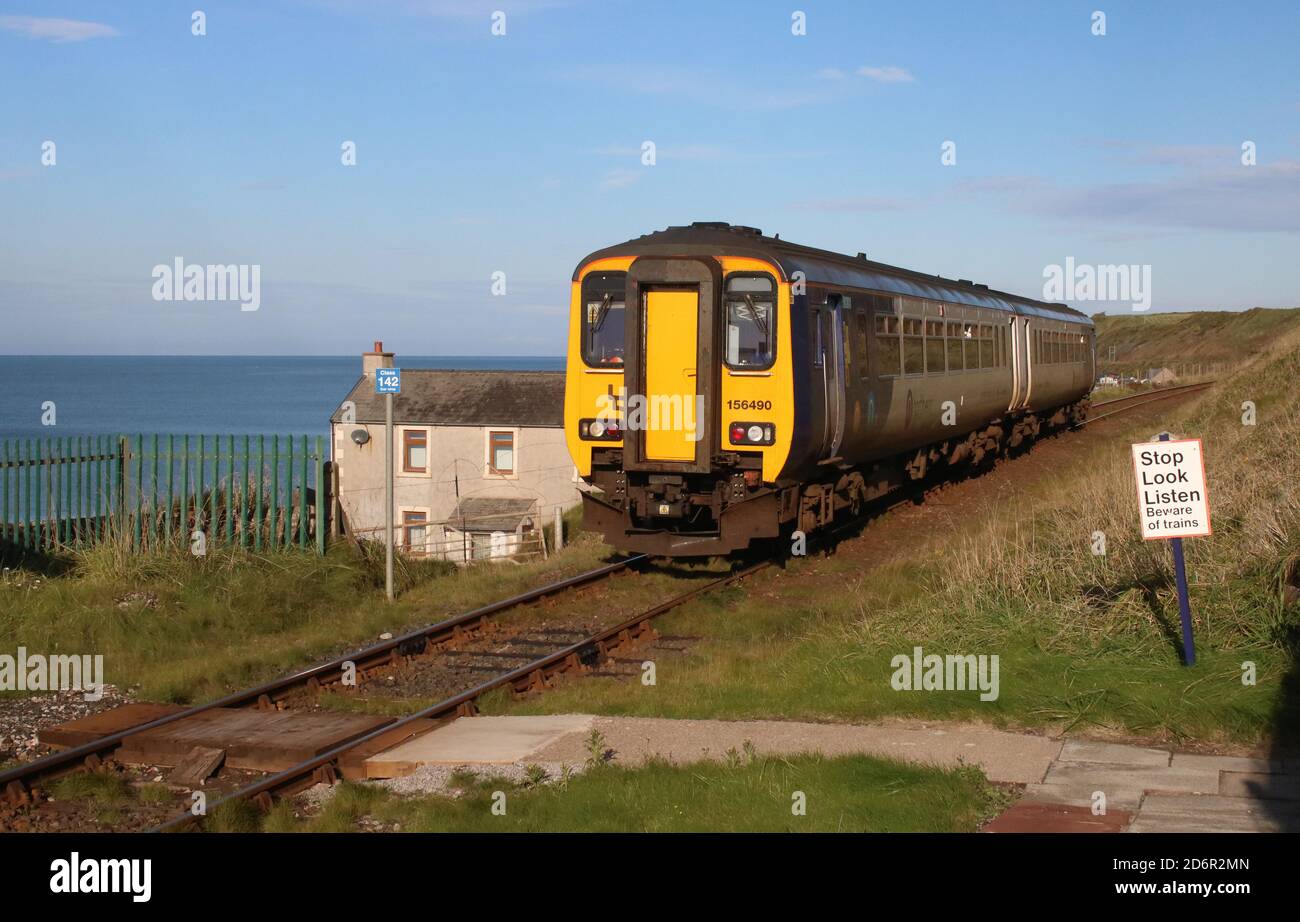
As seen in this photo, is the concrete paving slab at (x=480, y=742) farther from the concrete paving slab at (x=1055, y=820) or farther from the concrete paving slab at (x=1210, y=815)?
the concrete paving slab at (x=1210, y=815)

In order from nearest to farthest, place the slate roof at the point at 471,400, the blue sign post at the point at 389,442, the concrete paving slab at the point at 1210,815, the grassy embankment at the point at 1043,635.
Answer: the concrete paving slab at the point at 1210,815 → the grassy embankment at the point at 1043,635 → the blue sign post at the point at 389,442 → the slate roof at the point at 471,400

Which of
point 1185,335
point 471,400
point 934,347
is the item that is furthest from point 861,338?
point 1185,335

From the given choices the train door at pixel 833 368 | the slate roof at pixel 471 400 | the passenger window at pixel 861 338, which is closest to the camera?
the train door at pixel 833 368

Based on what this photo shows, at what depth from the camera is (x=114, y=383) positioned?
616 ft

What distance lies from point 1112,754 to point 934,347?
11.4 m

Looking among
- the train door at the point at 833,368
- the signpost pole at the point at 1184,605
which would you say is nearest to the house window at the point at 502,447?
the train door at the point at 833,368

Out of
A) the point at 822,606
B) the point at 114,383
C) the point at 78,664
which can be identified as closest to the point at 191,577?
the point at 78,664

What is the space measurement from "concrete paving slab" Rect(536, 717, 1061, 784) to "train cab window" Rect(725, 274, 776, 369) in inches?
196

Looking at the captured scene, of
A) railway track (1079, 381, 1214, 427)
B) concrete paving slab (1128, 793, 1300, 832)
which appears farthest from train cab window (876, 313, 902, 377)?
railway track (1079, 381, 1214, 427)

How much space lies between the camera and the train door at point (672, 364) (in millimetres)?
13305

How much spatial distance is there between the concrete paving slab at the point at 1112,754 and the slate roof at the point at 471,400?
123 feet

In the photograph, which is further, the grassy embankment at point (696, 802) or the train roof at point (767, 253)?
the train roof at point (767, 253)

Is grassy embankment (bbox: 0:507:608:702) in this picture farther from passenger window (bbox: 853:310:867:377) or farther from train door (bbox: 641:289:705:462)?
passenger window (bbox: 853:310:867:377)

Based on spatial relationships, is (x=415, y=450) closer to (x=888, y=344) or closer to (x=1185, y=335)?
(x=888, y=344)
